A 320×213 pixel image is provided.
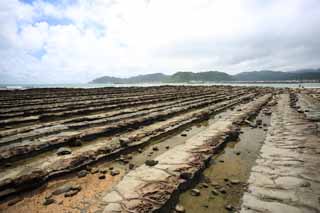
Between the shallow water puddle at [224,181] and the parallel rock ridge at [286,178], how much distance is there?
190mm

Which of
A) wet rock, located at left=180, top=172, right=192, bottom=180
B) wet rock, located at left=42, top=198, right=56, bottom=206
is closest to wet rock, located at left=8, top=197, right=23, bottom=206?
wet rock, located at left=42, top=198, right=56, bottom=206

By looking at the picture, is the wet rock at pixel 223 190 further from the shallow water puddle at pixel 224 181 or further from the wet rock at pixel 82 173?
the wet rock at pixel 82 173

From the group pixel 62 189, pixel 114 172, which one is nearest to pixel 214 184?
pixel 114 172

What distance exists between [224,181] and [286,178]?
3.90 ft

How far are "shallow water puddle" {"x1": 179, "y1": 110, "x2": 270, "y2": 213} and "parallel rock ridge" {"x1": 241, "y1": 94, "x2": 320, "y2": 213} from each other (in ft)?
0.62

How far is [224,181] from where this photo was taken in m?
3.84

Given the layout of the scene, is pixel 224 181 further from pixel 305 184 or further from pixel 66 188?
pixel 66 188

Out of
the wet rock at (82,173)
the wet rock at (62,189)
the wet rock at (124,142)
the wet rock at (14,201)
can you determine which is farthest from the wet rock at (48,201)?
the wet rock at (124,142)

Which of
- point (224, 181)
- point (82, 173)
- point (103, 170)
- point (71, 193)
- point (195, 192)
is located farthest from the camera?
point (103, 170)

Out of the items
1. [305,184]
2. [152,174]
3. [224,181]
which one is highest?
[152,174]

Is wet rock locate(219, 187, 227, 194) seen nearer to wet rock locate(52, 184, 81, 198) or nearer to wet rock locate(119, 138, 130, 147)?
wet rock locate(52, 184, 81, 198)

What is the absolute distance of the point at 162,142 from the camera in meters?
6.39

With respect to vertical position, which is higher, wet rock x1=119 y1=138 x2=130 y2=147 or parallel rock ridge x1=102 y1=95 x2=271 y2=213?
wet rock x1=119 y1=138 x2=130 y2=147

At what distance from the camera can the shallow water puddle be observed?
10.0 feet
